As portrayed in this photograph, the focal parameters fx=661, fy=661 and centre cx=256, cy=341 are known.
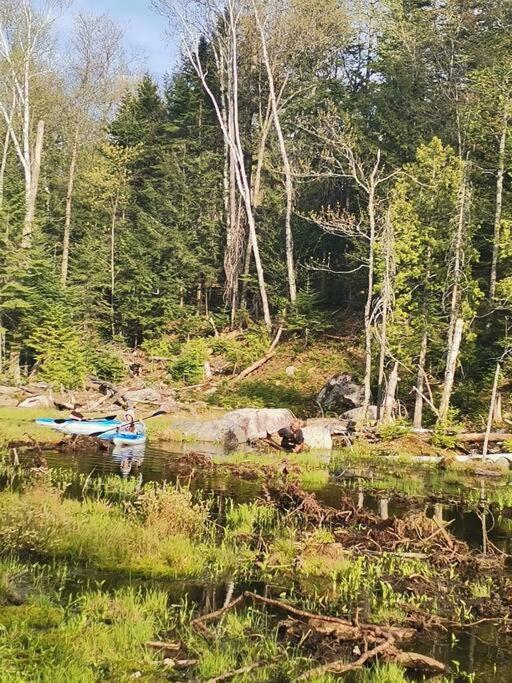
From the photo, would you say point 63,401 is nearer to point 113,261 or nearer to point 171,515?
point 113,261

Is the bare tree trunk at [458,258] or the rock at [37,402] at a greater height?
the bare tree trunk at [458,258]

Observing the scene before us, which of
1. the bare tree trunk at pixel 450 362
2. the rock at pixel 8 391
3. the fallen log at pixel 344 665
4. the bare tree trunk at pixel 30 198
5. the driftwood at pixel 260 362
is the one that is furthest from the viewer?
the bare tree trunk at pixel 30 198

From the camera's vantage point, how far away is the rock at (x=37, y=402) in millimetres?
26328

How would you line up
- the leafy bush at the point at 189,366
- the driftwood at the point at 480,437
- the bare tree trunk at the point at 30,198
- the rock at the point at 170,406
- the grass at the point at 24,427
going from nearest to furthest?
the grass at the point at 24,427 → the driftwood at the point at 480,437 → the rock at the point at 170,406 → the leafy bush at the point at 189,366 → the bare tree trunk at the point at 30,198

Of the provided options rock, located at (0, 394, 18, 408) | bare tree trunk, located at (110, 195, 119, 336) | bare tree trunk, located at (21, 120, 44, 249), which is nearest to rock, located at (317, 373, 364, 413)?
rock, located at (0, 394, 18, 408)

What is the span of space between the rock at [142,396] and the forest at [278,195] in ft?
13.8

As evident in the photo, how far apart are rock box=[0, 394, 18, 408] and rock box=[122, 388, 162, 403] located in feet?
14.5

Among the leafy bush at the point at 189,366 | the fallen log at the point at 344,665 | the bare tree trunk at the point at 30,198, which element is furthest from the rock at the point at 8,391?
the fallen log at the point at 344,665

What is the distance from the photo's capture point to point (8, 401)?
1063 inches

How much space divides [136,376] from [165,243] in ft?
35.3

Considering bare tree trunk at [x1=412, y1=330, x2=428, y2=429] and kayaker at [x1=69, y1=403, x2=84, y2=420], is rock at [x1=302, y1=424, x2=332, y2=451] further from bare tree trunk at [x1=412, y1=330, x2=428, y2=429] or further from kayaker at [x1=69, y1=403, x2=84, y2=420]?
kayaker at [x1=69, y1=403, x2=84, y2=420]

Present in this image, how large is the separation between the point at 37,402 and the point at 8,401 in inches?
55.9

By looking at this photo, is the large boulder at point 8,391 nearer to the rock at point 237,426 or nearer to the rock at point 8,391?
the rock at point 8,391

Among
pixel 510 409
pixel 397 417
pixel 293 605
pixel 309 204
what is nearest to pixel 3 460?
pixel 293 605
